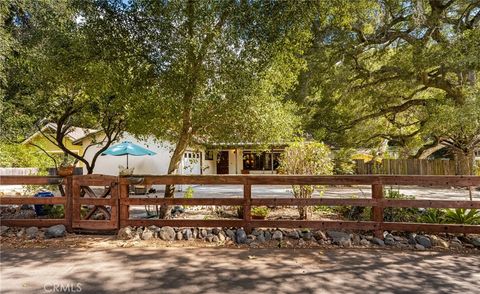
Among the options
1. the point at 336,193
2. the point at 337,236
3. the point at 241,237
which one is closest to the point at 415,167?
the point at 336,193

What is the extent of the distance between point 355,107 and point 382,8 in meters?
6.98

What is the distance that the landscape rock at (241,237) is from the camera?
5.52 meters

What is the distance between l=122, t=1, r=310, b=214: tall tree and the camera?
19.1ft

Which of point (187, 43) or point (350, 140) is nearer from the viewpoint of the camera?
point (187, 43)

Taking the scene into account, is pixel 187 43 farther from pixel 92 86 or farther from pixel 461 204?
pixel 461 204

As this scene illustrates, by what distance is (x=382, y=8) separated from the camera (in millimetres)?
12617

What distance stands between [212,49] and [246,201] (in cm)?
272

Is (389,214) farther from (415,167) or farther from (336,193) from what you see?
(415,167)

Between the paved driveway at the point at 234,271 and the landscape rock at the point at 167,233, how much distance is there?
553 mm

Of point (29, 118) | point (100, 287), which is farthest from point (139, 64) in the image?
point (29, 118)

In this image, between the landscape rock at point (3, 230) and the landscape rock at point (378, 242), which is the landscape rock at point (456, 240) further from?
the landscape rock at point (3, 230)

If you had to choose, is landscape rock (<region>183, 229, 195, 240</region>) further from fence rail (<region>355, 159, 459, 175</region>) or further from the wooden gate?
fence rail (<region>355, 159, 459, 175</region>)

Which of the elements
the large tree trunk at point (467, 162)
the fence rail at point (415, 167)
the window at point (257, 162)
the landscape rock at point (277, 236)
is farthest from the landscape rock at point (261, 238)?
the window at point (257, 162)

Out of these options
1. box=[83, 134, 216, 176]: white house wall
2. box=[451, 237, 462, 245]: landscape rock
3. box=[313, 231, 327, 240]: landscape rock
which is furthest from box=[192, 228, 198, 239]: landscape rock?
box=[83, 134, 216, 176]: white house wall
